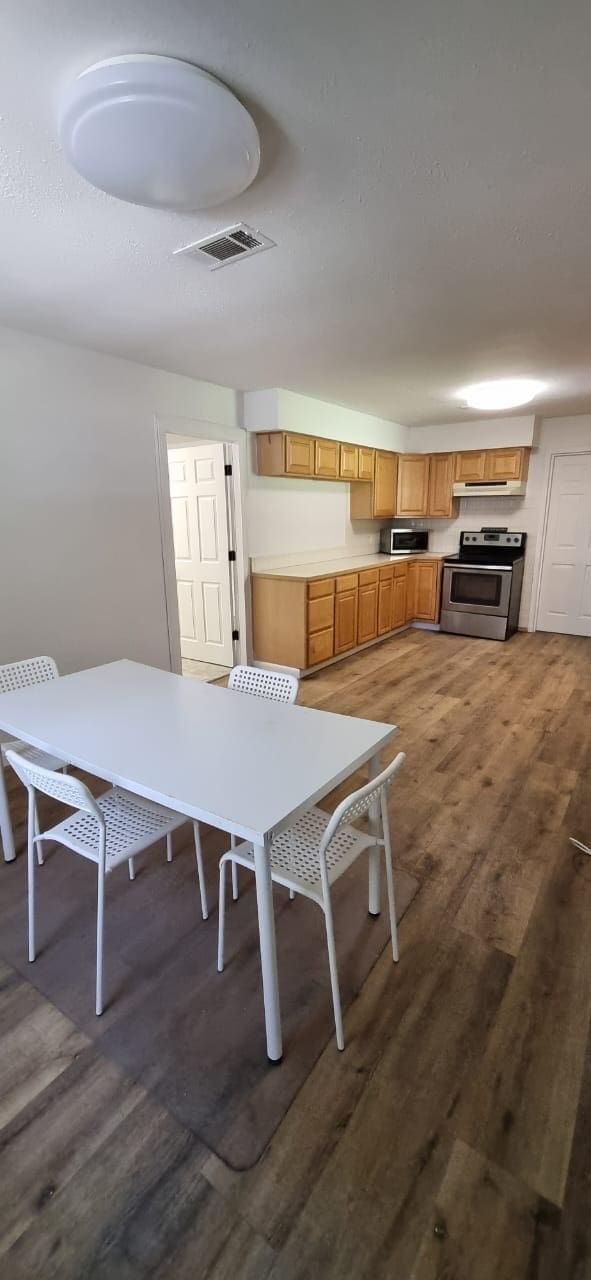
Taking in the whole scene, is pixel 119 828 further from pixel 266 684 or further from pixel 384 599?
pixel 384 599

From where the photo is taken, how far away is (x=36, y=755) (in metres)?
2.21

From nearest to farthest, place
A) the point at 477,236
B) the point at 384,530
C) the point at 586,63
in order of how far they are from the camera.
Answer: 1. the point at 586,63
2. the point at 477,236
3. the point at 384,530

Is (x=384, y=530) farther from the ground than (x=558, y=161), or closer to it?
closer to it

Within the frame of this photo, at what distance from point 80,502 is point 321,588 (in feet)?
6.94

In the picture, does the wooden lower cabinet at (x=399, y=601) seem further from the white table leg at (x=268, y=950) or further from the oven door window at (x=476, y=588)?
the white table leg at (x=268, y=950)

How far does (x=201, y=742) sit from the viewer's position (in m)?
A: 1.75

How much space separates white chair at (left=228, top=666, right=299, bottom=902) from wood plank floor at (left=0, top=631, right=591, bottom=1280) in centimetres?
92

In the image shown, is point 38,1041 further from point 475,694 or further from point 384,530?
point 384,530

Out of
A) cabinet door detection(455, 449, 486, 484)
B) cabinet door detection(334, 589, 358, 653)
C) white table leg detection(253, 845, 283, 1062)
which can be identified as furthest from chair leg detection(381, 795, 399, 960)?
cabinet door detection(455, 449, 486, 484)

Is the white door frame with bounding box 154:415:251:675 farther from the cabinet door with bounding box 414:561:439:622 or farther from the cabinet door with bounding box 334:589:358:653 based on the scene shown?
the cabinet door with bounding box 414:561:439:622

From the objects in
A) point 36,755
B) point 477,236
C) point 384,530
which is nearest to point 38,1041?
point 36,755

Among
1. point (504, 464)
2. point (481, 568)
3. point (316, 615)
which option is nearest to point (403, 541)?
point (481, 568)

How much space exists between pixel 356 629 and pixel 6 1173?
4491mm

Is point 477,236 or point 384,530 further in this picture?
point 384,530
